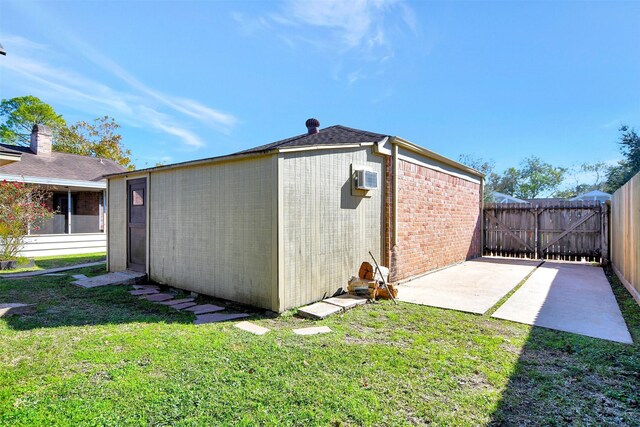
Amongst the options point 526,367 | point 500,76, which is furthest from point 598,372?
point 500,76

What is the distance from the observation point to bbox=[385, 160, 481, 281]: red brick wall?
6.88 meters

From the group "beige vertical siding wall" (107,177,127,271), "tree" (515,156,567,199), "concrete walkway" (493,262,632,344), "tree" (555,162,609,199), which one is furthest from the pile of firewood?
"tree" (555,162,609,199)

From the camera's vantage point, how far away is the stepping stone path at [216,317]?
171 inches

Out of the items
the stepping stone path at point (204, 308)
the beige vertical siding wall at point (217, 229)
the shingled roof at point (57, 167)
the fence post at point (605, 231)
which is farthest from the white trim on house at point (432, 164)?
the shingled roof at point (57, 167)

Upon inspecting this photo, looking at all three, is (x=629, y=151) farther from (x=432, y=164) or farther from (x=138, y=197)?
(x=138, y=197)

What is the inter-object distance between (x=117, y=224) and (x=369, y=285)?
A: 6.34 m

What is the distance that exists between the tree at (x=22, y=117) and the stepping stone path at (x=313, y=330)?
30204mm

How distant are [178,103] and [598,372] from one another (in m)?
21.6

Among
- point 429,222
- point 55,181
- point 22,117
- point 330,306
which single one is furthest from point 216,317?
point 22,117

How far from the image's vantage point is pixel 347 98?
15445 mm

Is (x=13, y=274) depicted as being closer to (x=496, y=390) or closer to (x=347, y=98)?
(x=496, y=390)

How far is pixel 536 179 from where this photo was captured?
4003 cm

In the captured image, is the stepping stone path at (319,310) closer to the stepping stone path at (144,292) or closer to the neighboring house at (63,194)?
the stepping stone path at (144,292)

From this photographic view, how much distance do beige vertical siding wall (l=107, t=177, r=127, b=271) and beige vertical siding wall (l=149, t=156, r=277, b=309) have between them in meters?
1.33
